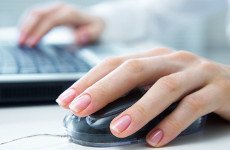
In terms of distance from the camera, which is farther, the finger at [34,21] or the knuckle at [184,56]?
the finger at [34,21]

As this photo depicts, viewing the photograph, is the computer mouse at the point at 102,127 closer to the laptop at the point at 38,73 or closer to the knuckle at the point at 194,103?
the knuckle at the point at 194,103

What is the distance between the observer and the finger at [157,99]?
0.36 m

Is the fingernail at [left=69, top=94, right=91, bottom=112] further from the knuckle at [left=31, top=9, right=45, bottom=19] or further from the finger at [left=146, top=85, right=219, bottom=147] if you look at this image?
the knuckle at [left=31, top=9, right=45, bottom=19]

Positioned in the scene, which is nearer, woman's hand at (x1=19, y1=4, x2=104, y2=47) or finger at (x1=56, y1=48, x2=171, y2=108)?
finger at (x1=56, y1=48, x2=171, y2=108)

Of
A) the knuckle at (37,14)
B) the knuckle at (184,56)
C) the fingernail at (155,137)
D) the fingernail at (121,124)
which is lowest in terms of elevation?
the knuckle at (37,14)

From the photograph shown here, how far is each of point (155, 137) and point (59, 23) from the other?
2.15ft

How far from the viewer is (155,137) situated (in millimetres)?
375

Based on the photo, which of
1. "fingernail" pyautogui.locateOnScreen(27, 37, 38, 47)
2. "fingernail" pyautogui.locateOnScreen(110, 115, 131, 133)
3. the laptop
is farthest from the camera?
"fingernail" pyautogui.locateOnScreen(27, 37, 38, 47)

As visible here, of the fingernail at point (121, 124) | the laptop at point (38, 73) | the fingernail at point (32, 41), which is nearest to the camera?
the fingernail at point (121, 124)

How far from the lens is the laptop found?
19.9 inches

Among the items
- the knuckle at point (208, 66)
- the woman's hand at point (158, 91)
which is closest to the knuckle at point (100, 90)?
the woman's hand at point (158, 91)

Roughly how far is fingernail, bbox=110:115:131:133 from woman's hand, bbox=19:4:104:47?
560mm

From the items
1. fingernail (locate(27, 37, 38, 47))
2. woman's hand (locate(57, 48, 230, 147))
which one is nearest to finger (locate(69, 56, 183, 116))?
woman's hand (locate(57, 48, 230, 147))

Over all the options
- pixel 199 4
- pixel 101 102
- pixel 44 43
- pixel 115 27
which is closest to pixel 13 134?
pixel 101 102
